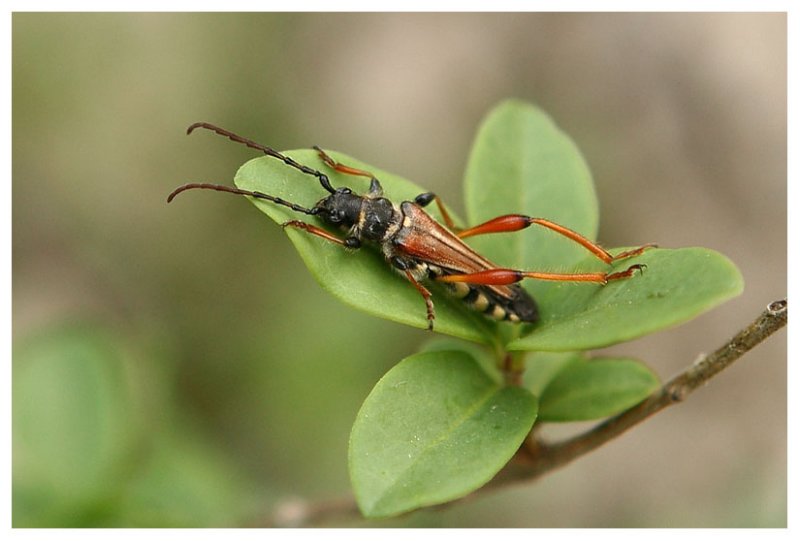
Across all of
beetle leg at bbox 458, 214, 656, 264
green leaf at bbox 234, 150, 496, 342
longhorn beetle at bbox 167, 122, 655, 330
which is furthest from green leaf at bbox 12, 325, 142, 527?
beetle leg at bbox 458, 214, 656, 264

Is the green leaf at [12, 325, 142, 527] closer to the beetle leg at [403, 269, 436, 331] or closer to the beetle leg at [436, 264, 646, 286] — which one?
the beetle leg at [403, 269, 436, 331]

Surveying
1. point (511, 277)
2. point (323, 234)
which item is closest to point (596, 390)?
point (511, 277)

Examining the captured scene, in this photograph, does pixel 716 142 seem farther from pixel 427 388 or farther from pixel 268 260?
pixel 427 388

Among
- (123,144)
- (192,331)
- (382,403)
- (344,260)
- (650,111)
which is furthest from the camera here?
(650,111)

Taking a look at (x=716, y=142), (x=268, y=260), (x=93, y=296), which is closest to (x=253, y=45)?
(x=268, y=260)

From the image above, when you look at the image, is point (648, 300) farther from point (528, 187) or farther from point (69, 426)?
point (69, 426)

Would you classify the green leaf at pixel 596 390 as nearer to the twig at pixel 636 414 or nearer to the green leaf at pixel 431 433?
the twig at pixel 636 414
